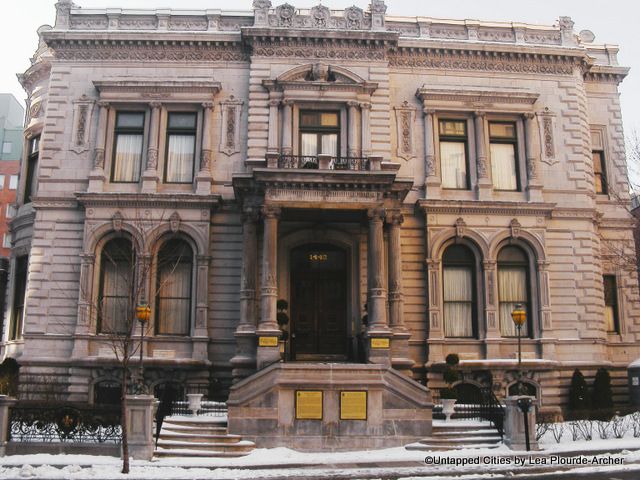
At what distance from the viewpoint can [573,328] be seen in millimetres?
25688

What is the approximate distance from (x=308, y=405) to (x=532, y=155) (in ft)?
46.5

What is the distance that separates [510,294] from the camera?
26.0m

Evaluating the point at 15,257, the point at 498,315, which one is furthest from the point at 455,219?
the point at 15,257

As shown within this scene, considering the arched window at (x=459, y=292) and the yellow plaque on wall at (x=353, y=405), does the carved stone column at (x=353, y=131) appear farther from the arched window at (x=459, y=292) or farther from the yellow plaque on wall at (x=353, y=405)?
the yellow plaque on wall at (x=353, y=405)

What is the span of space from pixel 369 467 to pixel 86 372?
12.1 m

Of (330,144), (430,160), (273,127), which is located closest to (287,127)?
(273,127)

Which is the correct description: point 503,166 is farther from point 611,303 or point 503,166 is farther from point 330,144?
point 611,303

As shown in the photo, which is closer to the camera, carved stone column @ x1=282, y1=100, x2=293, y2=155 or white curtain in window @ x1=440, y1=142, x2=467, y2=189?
carved stone column @ x1=282, y1=100, x2=293, y2=155

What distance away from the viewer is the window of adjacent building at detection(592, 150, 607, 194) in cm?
2925

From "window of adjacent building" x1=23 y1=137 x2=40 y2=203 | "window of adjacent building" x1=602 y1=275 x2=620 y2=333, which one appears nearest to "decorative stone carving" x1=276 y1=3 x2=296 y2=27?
"window of adjacent building" x1=23 y1=137 x2=40 y2=203

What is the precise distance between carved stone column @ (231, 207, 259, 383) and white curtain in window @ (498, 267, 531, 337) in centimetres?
944

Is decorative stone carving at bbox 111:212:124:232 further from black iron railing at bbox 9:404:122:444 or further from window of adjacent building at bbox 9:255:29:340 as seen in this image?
black iron railing at bbox 9:404:122:444

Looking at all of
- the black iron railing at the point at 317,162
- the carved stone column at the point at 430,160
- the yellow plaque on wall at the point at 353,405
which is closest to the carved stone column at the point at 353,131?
the black iron railing at the point at 317,162

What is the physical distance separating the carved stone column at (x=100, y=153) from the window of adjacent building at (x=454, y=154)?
13.0 metres
